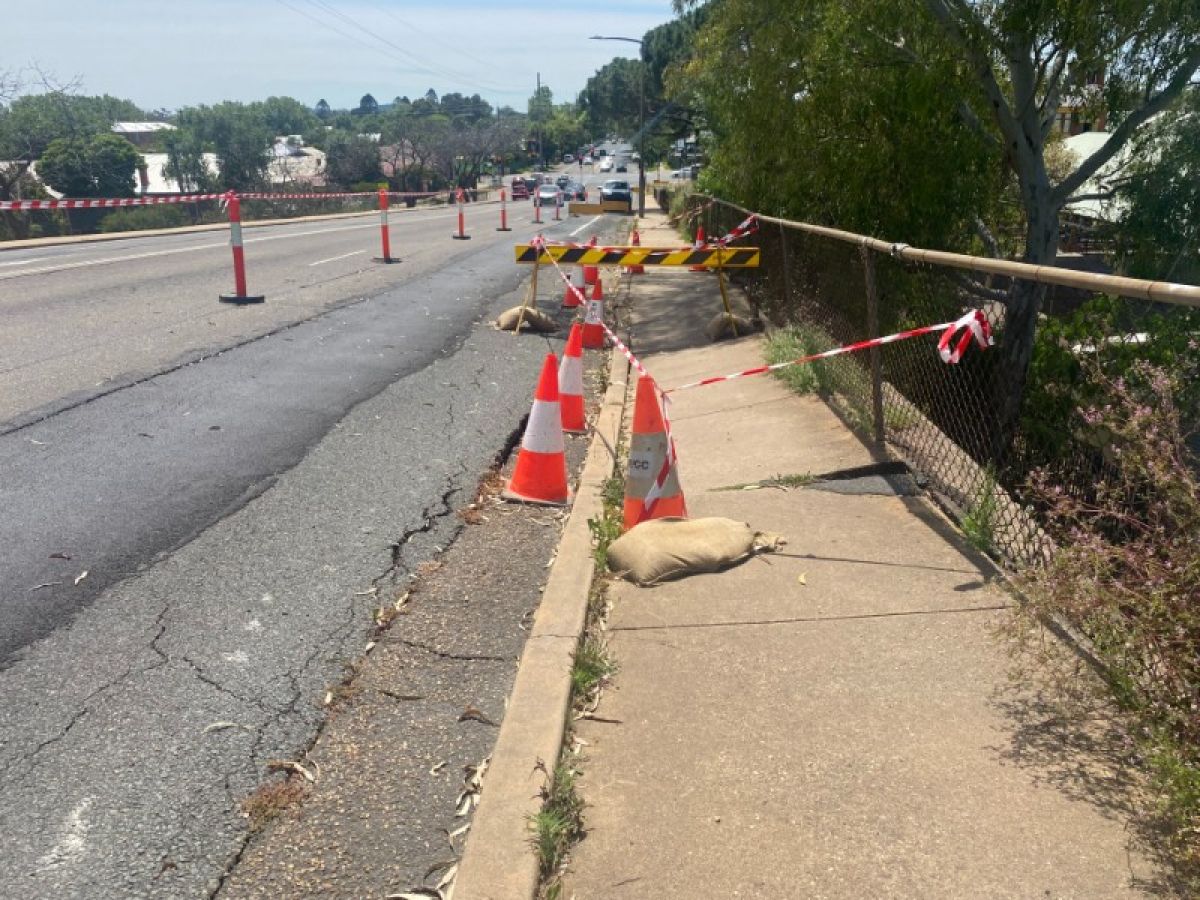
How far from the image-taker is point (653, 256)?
10883 millimetres

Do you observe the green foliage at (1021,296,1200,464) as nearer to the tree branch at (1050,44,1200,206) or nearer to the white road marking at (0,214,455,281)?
the tree branch at (1050,44,1200,206)

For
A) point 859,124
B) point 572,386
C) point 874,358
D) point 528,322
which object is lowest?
point 528,322

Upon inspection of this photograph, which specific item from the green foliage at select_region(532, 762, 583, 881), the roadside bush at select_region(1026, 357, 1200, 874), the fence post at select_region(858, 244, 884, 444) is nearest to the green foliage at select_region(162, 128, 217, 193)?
the fence post at select_region(858, 244, 884, 444)

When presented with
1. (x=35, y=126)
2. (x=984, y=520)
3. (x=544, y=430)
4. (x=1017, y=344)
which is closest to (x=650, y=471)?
(x=544, y=430)

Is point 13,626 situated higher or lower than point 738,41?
lower

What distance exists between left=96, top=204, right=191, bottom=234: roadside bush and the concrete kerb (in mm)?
34412

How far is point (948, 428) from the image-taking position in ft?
31.3

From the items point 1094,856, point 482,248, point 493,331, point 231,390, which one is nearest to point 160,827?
point 1094,856

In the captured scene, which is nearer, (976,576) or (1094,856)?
(1094,856)

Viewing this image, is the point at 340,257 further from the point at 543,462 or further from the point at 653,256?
the point at 543,462

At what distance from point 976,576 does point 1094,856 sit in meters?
1.95

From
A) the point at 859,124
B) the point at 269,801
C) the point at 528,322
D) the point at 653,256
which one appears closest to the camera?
the point at 269,801

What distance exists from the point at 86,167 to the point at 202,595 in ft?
201

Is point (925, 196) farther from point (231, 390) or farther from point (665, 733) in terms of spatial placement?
point (665, 733)
